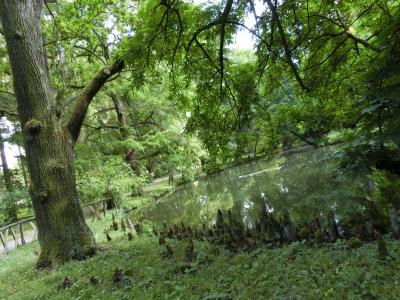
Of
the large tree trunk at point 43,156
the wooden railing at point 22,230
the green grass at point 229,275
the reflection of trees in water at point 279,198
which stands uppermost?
the large tree trunk at point 43,156

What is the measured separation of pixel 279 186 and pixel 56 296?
10253 millimetres

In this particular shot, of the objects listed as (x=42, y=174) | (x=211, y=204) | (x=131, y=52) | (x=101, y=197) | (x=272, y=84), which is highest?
(x=131, y=52)

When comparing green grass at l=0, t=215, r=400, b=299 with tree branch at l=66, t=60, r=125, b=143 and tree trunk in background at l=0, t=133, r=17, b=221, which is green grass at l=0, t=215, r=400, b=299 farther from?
tree trunk in background at l=0, t=133, r=17, b=221

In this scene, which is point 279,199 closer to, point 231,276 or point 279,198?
point 279,198

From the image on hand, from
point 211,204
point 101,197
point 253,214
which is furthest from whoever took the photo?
point 101,197

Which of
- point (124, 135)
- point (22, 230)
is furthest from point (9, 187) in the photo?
point (22, 230)

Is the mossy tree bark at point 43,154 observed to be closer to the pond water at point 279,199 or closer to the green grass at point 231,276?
the green grass at point 231,276

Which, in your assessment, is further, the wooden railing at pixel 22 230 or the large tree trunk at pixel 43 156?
the wooden railing at pixel 22 230

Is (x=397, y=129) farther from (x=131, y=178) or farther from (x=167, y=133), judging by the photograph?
→ (x=167, y=133)

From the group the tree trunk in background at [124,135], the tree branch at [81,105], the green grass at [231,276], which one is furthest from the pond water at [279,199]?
the tree branch at [81,105]

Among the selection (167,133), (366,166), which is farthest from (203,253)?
(167,133)

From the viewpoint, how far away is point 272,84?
5551mm

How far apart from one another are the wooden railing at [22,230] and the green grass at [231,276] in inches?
188

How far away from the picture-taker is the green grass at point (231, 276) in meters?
3.05
